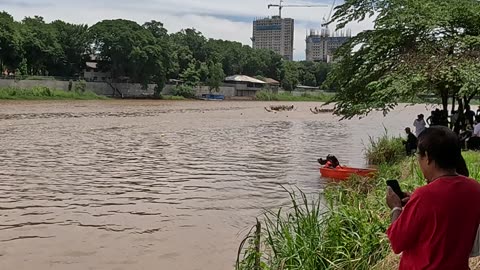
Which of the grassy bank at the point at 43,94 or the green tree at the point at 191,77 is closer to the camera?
the grassy bank at the point at 43,94

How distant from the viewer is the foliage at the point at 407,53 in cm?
1352

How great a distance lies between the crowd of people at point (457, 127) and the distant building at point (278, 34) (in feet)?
521

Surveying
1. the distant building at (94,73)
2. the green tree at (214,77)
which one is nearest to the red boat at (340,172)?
the distant building at (94,73)

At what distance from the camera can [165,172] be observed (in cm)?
1692

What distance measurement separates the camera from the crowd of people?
14430 mm

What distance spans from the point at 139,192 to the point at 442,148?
11.3m

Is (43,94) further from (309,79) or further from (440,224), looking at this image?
(309,79)

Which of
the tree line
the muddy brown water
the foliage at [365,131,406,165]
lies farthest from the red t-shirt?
the tree line

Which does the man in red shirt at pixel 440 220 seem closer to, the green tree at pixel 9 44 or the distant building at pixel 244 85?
the green tree at pixel 9 44

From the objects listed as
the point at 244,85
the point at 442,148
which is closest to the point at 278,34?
the point at 244,85

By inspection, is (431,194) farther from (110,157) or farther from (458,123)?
(110,157)

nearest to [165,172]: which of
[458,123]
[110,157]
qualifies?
[110,157]

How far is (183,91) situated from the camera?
76625mm

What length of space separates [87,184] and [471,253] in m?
12.6
